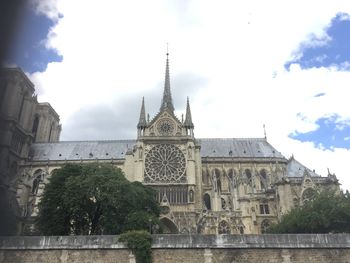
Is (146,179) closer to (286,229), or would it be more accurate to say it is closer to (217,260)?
(286,229)

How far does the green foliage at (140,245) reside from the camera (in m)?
17.7

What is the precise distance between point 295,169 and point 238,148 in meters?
10.5

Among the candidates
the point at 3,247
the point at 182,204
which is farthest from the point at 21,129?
the point at 3,247

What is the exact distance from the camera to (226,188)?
5425 cm

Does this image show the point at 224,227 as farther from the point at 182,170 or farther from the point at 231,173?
the point at 231,173

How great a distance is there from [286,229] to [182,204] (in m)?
16.1

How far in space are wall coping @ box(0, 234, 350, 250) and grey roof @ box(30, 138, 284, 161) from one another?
39.8 metres

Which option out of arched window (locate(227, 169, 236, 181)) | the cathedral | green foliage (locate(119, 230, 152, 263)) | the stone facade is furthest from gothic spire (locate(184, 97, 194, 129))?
green foliage (locate(119, 230, 152, 263))

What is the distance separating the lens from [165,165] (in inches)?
1921

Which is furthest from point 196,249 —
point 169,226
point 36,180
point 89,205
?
point 36,180

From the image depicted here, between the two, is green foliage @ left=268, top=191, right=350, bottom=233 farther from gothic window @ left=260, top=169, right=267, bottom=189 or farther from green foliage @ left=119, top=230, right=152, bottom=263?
gothic window @ left=260, top=169, right=267, bottom=189

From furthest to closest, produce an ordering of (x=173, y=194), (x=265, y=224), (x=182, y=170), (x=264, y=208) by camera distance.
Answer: (x=182, y=170) → (x=173, y=194) → (x=264, y=208) → (x=265, y=224)

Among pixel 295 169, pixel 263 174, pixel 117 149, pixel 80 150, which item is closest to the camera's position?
pixel 295 169

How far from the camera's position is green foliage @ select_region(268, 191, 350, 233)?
29953 millimetres
